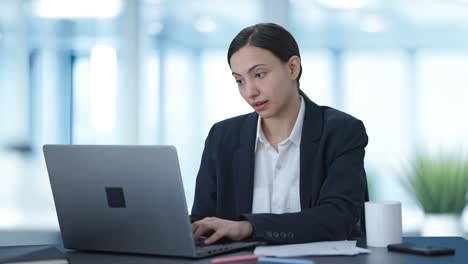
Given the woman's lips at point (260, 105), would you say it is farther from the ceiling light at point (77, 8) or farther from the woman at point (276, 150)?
the ceiling light at point (77, 8)

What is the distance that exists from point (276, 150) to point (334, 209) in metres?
0.35

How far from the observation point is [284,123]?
2225 millimetres

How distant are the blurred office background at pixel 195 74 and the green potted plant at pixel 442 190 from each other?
0.10m

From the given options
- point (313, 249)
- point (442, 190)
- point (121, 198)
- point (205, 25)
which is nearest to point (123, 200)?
point (121, 198)

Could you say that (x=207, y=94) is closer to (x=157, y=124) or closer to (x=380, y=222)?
(x=157, y=124)

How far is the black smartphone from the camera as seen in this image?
1.58 meters

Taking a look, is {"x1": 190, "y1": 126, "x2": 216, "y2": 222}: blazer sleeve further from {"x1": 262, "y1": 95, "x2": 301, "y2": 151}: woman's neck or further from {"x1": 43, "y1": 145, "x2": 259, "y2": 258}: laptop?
{"x1": 43, "y1": 145, "x2": 259, "y2": 258}: laptop

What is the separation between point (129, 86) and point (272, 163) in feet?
7.34

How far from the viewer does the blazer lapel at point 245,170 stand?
2143 millimetres

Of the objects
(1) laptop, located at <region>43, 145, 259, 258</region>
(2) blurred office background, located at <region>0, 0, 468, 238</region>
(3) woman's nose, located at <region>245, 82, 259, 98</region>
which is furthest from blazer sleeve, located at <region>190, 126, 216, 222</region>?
(2) blurred office background, located at <region>0, 0, 468, 238</region>

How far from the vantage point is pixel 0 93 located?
4215 millimetres

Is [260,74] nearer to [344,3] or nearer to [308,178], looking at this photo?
[308,178]

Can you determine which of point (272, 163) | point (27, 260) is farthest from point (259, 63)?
point (27, 260)

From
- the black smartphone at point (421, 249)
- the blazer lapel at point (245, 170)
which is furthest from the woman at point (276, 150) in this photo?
the black smartphone at point (421, 249)
